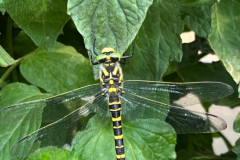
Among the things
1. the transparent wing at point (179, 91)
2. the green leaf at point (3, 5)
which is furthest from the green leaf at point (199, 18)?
the green leaf at point (3, 5)

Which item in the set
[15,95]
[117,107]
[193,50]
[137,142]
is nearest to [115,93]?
[117,107]

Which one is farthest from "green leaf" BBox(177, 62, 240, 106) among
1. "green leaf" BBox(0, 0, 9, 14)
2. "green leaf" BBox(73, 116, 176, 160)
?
"green leaf" BBox(0, 0, 9, 14)

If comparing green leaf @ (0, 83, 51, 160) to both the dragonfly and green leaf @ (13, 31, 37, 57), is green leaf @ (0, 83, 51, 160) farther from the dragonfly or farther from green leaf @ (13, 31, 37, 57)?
green leaf @ (13, 31, 37, 57)

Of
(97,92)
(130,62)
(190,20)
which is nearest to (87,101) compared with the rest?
(97,92)

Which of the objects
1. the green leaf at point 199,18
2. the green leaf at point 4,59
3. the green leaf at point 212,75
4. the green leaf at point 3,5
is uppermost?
the green leaf at point 3,5

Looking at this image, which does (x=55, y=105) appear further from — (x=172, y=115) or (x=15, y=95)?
(x=172, y=115)

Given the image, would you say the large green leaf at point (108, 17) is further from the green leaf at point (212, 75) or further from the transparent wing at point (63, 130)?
the green leaf at point (212, 75)
